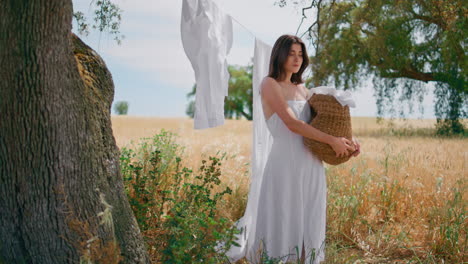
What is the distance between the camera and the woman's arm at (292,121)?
3082 millimetres

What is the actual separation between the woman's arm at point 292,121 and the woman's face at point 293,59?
20 centimetres

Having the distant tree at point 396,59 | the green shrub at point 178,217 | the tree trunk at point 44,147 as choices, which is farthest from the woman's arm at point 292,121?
the distant tree at point 396,59

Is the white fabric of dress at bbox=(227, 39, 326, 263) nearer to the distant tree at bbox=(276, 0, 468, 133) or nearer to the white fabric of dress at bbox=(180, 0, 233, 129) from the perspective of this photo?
the white fabric of dress at bbox=(180, 0, 233, 129)

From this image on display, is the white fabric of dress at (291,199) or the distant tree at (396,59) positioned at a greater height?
the distant tree at (396,59)

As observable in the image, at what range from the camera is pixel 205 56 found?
3287 millimetres

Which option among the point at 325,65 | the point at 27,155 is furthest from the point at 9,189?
the point at 325,65

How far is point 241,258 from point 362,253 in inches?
47.6

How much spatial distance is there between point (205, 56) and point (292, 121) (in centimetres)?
81

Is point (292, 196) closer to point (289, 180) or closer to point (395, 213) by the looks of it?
point (289, 180)

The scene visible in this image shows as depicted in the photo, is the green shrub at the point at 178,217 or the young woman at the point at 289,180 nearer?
the green shrub at the point at 178,217

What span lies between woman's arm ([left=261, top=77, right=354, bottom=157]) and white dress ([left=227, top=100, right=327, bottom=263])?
127 mm

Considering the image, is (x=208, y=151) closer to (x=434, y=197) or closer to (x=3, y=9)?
(x=434, y=197)

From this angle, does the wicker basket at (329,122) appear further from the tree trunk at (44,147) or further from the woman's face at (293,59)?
the tree trunk at (44,147)

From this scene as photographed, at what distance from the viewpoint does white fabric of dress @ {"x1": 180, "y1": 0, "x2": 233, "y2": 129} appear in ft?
10.8
